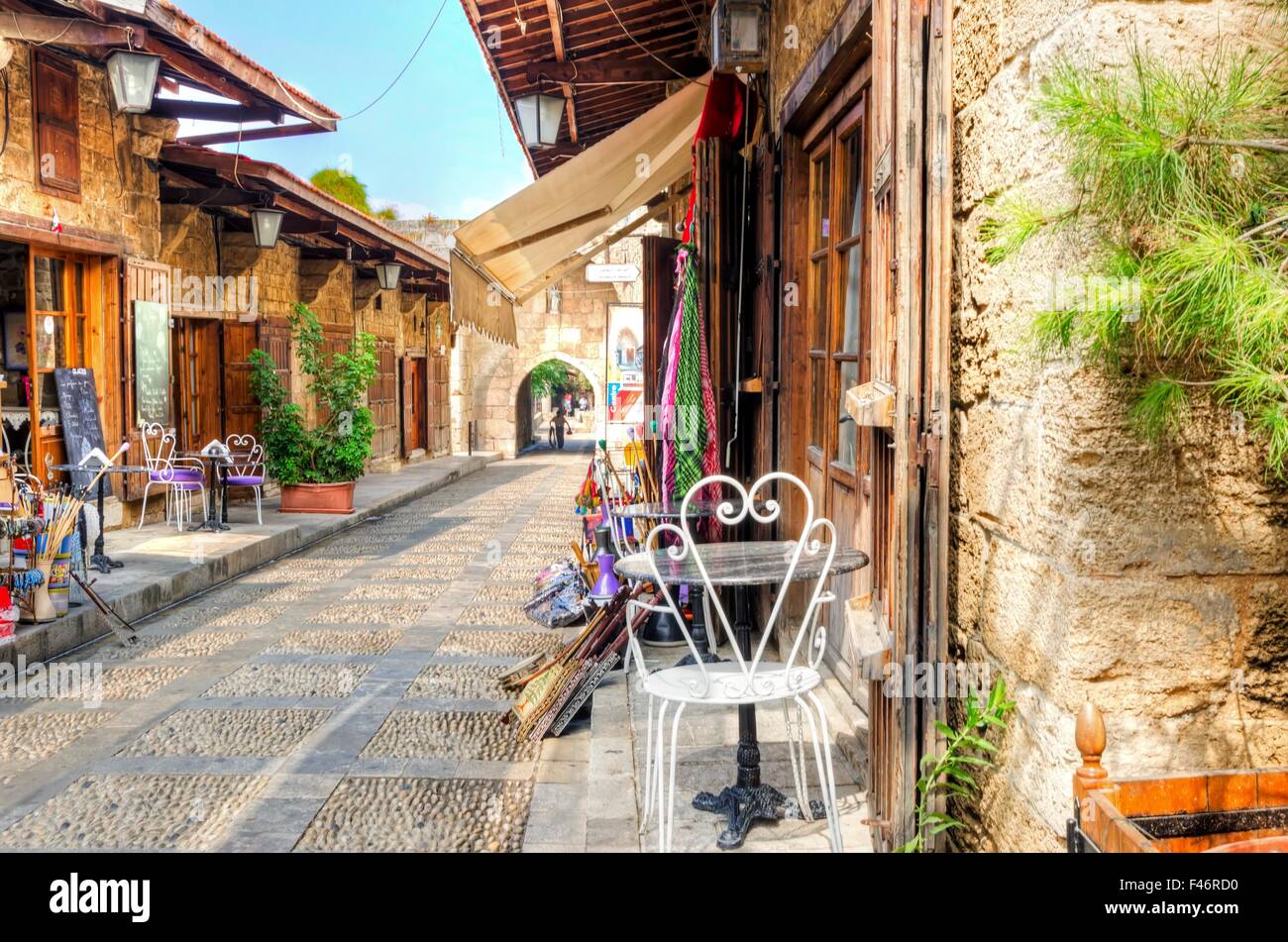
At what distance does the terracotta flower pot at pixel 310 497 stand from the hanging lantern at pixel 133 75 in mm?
4938

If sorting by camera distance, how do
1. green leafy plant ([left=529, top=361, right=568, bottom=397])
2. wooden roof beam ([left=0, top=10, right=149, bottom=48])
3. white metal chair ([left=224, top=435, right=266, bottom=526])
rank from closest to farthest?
wooden roof beam ([left=0, top=10, right=149, bottom=48]), white metal chair ([left=224, top=435, right=266, bottom=526]), green leafy plant ([left=529, top=361, right=568, bottom=397])

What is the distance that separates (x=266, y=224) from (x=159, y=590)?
17.3 feet

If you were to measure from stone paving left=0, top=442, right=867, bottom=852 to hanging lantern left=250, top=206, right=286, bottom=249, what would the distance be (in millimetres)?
5151

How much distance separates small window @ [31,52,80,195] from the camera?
28.2 ft

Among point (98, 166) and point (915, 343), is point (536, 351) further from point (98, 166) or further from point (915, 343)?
point (915, 343)

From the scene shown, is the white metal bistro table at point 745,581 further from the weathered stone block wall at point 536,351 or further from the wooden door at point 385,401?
the weathered stone block wall at point 536,351

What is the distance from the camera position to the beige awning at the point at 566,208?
21.8ft

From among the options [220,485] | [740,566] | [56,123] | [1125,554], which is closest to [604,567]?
[740,566]

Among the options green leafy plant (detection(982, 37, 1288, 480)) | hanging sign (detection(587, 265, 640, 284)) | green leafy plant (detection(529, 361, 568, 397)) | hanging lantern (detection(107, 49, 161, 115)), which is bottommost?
green leafy plant (detection(982, 37, 1288, 480))

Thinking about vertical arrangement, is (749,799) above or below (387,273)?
below

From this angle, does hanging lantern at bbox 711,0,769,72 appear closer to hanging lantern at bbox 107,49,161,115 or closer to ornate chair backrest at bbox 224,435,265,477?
hanging lantern at bbox 107,49,161,115

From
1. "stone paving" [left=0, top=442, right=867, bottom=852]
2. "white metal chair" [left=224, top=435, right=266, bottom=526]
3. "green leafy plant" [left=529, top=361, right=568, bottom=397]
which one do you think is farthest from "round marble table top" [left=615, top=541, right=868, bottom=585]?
"green leafy plant" [left=529, top=361, right=568, bottom=397]

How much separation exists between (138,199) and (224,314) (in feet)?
8.72

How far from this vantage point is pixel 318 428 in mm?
12531
